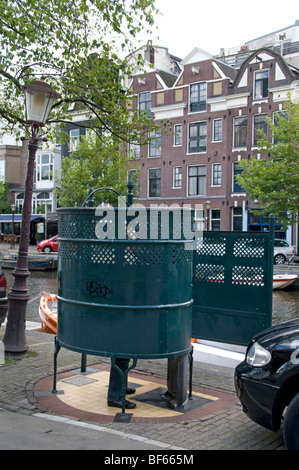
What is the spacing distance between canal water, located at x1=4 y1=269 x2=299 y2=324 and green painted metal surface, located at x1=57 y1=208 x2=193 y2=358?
10255mm

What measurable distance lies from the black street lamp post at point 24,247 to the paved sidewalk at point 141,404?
0.38 m

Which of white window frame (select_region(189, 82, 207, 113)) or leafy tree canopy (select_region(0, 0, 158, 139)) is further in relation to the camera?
white window frame (select_region(189, 82, 207, 113))

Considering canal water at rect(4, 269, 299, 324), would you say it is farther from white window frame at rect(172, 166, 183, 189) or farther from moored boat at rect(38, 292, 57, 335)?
white window frame at rect(172, 166, 183, 189)

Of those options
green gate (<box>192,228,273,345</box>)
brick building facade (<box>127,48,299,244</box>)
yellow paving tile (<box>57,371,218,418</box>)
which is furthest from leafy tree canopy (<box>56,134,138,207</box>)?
yellow paving tile (<box>57,371,218,418</box>)

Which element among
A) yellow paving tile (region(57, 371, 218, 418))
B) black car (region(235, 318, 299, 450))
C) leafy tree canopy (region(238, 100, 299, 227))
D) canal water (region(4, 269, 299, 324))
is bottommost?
canal water (region(4, 269, 299, 324))

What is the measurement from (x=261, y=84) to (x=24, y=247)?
102 feet

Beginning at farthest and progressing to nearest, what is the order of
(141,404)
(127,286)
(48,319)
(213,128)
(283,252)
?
(213,128) < (283,252) < (48,319) < (141,404) < (127,286)

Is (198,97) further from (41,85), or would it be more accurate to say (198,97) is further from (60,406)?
(60,406)

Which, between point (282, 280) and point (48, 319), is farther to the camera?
point (282, 280)

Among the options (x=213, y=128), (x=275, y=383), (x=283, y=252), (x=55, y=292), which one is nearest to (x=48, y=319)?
(x=275, y=383)

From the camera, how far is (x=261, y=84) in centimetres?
3506

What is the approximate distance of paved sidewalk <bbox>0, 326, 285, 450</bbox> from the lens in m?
4.46

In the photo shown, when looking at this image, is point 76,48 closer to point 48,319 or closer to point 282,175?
point 48,319
